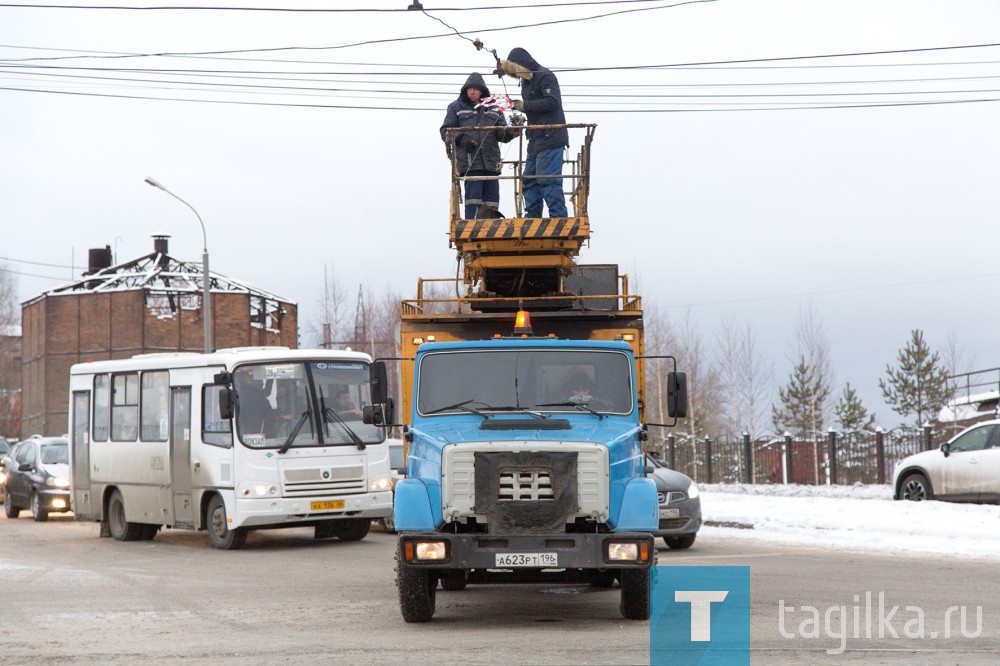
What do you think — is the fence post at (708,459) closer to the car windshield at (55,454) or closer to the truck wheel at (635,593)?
the car windshield at (55,454)

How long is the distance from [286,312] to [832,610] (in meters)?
62.4

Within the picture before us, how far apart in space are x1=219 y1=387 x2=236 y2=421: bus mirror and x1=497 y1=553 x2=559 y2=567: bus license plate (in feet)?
30.7

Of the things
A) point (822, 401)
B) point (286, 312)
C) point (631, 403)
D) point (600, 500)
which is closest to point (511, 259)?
point (631, 403)

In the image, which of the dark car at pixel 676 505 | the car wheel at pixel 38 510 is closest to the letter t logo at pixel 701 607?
the dark car at pixel 676 505

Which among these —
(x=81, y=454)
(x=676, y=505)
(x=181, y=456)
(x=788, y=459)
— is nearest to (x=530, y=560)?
(x=676, y=505)

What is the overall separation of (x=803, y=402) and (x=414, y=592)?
56.1 metres

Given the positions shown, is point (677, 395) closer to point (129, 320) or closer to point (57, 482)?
point (57, 482)

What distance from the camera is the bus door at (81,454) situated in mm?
22922

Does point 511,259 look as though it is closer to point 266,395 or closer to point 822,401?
point 266,395

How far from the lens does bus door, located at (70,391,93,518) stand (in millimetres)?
22922

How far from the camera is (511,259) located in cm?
1603

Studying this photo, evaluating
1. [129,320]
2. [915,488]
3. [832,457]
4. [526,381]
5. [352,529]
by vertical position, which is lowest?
[352,529]

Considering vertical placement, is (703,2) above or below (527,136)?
above

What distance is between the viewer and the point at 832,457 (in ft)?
112
